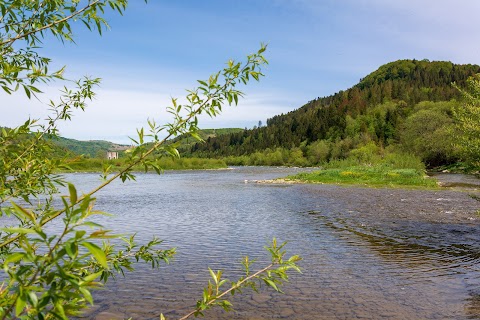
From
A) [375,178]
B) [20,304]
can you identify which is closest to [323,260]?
[20,304]

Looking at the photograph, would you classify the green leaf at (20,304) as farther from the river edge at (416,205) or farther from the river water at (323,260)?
the river edge at (416,205)

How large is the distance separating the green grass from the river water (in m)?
17.7

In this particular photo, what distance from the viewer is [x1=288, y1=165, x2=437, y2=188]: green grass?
155 feet

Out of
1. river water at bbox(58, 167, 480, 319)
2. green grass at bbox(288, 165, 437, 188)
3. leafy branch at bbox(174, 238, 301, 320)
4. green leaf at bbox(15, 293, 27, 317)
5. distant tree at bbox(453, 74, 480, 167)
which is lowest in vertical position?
river water at bbox(58, 167, 480, 319)

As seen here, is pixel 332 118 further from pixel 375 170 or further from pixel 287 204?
pixel 287 204

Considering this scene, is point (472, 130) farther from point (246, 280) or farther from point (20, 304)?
point (20, 304)

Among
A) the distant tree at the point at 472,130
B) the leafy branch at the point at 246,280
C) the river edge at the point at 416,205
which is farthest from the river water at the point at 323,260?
the leafy branch at the point at 246,280

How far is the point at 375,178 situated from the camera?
172ft

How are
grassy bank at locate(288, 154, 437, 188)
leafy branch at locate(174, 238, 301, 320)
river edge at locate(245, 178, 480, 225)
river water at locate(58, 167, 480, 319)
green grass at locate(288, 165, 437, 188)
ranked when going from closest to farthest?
1. leafy branch at locate(174, 238, 301, 320)
2. river water at locate(58, 167, 480, 319)
3. river edge at locate(245, 178, 480, 225)
4. green grass at locate(288, 165, 437, 188)
5. grassy bank at locate(288, 154, 437, 188)

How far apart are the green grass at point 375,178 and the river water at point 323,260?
17.7 metres

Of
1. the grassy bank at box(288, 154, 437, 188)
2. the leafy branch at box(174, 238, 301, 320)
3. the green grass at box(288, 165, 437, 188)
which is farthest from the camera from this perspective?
the grassy bank at box(288, 154, 437, 188)

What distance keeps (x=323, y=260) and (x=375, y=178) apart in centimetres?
4068

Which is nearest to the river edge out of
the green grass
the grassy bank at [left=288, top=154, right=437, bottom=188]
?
the green grass

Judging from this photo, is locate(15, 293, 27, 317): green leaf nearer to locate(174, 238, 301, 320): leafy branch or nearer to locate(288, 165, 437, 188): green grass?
locate(174, 238, 301, 320): leafy branch
